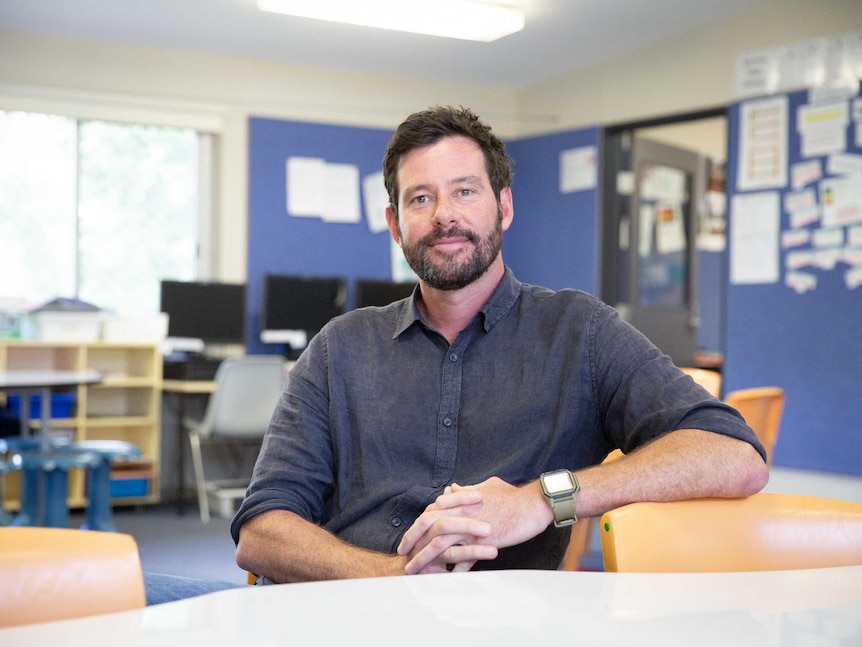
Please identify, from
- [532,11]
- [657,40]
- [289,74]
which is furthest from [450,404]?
[289,74]

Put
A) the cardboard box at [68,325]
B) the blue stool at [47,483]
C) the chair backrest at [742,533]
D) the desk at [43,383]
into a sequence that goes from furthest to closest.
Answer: the cardboard box at [68,325]
the blue stool at [47,483]
the desk at [43,383]
the chair backrest at [742,533]

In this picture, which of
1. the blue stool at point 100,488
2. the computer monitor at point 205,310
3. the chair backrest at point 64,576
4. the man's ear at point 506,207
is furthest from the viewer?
the computer monitor at point 205,310

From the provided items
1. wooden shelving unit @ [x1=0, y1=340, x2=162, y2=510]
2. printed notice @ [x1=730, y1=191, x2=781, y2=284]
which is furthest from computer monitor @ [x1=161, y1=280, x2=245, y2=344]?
printed notice @ [x1=730, y1=191, x2=781, y2=284]

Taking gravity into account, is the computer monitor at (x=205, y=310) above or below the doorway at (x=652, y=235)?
below

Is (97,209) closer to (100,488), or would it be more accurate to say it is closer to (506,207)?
(100,488)

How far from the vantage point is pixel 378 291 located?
6.35 meters

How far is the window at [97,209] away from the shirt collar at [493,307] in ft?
14.8

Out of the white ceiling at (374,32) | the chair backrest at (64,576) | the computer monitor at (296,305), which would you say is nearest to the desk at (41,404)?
the computer monitor at (296,305)

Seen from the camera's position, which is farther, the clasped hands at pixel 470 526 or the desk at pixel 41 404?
the desk at pixel 41 404

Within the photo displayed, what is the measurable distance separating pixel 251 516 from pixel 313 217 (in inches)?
194

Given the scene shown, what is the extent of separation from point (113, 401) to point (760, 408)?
4137mm

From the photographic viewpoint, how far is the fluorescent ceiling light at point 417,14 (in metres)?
4.88

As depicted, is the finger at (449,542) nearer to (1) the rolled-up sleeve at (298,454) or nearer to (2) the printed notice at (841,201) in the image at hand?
(1) the rolled-up sleeve at (298,454)

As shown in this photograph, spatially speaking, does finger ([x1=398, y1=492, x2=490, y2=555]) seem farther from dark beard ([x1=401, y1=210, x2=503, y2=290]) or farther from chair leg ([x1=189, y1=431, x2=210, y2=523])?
chair leg ([x1=189, y1=431, x2=210, y2=523])
